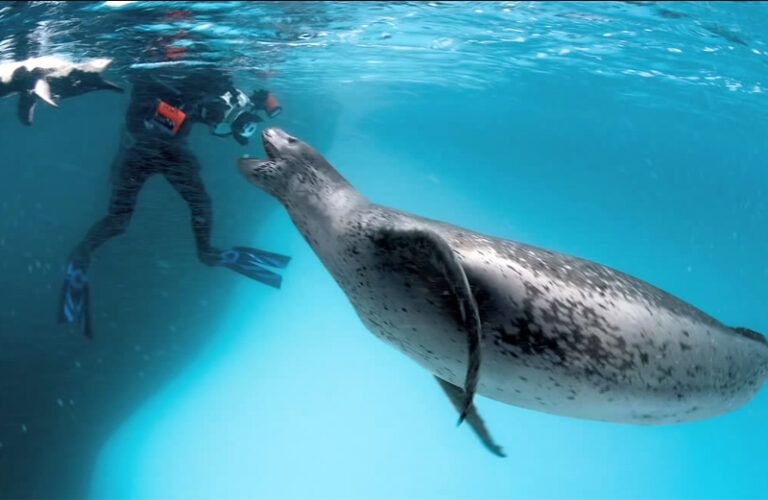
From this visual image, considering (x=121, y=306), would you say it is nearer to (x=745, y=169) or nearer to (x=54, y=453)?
(x=54, y=453)

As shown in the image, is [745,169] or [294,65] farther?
[745,169]

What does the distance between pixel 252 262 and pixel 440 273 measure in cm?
592

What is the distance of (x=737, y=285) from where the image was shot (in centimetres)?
1609

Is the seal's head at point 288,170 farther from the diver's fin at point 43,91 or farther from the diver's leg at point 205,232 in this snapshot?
the diver's fin at point 43,91

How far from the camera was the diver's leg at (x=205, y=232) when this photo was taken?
7281 mm

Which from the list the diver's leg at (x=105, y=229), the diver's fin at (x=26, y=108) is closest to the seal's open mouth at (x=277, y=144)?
the diver's leg at (x=105, y=229)

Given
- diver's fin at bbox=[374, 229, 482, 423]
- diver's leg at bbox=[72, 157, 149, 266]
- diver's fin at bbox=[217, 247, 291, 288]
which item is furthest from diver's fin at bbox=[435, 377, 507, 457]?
diver's leg at bbox=[72, 157, 149, 266]

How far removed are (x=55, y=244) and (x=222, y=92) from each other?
14.0ft

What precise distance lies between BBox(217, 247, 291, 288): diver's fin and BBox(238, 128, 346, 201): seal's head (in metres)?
4.50

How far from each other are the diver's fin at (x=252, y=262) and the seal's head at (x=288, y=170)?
4.50 m

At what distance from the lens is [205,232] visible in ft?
24.9

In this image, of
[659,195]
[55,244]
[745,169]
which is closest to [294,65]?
[55,244]

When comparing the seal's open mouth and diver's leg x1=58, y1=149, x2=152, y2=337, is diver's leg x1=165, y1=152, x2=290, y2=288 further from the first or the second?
the seal's open mouth

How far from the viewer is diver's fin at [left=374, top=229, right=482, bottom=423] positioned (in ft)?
8.88
